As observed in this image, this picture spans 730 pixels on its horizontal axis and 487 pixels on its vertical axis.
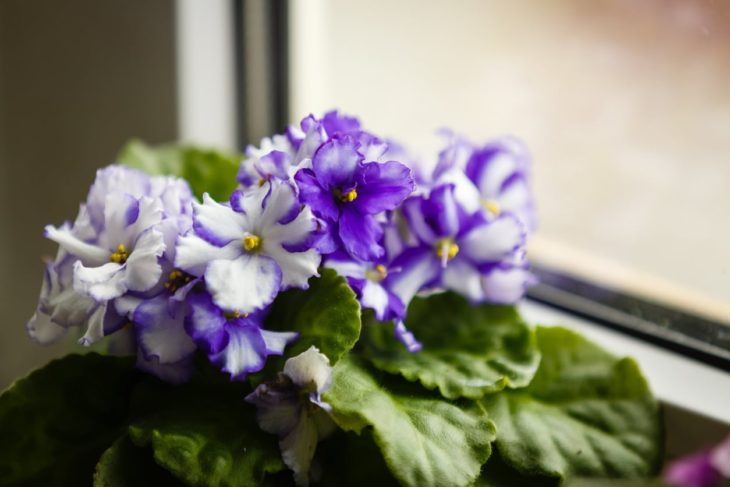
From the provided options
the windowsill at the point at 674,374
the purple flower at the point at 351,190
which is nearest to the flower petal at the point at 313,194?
the purple flower at the point at 351,190

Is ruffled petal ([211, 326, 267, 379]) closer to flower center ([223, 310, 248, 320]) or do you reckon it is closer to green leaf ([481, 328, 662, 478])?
flower center ([223, 310, 248, 320])

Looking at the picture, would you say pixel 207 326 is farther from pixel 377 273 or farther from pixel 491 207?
pixel 491 207

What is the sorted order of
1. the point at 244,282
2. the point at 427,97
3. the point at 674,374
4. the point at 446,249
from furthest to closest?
the point at 427,97 < the point at 674,374 < the point at 446,249 < the point at 244,282

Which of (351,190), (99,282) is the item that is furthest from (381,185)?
(99,282)

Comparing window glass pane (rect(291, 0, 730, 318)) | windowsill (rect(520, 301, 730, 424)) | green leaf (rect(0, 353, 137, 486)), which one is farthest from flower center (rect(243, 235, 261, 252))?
window glass pane (rect(291, 0, 730, 318))

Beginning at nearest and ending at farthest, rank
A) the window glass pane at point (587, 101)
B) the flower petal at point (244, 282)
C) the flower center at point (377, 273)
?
1. the flower petal at point (244, 282)
2. the flower center at point (377, 273)
3. the window glass pane at point (587, 101)

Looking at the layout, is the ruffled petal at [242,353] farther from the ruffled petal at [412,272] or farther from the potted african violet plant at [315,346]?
the ruffled petal at [412,272]

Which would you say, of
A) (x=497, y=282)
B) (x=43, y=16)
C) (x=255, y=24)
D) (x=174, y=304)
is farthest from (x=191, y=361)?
(x=43, y=16)
